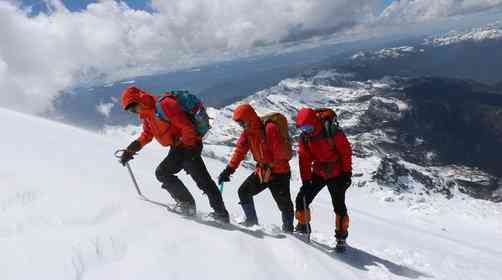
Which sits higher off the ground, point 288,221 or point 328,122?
point 328,122

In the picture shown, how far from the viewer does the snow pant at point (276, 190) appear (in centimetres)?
995

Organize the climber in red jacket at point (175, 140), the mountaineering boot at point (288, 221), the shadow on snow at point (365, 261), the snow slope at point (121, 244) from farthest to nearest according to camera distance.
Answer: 1. the mountaineering boot at point (288, 221)
2. the shadow on snow at point (365, 261)
3. the climber in red jacket at point (175, 140)
4. the snow slope at point (121, 244)

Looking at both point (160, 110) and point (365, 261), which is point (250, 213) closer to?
point (365, 261)

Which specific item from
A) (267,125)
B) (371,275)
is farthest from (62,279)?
(371,275)

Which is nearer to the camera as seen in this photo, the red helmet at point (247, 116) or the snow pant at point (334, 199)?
the red helmet at point (247, 116)

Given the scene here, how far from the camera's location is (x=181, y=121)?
868 cm

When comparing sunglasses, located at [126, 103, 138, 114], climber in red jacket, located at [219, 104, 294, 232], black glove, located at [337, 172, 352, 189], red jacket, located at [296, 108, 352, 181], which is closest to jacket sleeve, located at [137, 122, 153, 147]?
sunglasses, located at [126, 103, 138, 114]

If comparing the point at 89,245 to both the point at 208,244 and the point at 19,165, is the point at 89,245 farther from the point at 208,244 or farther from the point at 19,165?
the point at 19,165

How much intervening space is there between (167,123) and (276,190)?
298 centimetres

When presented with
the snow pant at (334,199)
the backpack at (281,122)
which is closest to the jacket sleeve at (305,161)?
the snow pant at (334,199)

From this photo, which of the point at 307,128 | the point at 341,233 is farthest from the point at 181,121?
the point at 341,233

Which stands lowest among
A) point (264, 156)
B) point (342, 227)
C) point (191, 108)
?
point (342, 227)

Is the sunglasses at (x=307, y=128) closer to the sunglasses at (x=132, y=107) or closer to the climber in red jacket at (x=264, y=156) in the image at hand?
the climber in red jacket at (x=264, y=156)

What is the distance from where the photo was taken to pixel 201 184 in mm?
9609
